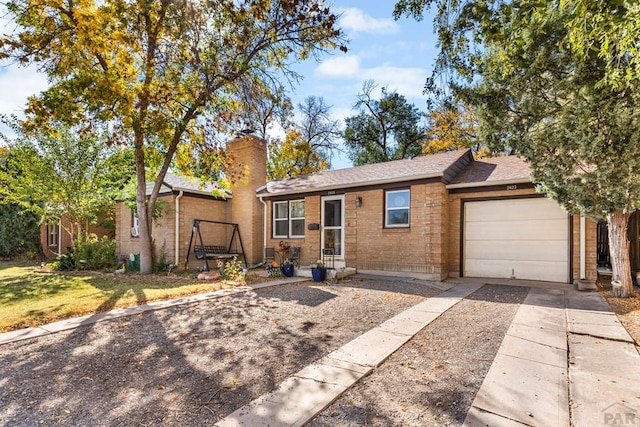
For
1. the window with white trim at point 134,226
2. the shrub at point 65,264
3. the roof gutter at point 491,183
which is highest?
the roof gutter at point 491,183

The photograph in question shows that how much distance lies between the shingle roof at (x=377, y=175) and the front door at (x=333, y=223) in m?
0.60

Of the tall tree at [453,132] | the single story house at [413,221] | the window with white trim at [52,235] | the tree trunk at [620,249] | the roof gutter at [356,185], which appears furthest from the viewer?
the tall tree at [453,132]

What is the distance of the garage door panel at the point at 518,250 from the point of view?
9.02m

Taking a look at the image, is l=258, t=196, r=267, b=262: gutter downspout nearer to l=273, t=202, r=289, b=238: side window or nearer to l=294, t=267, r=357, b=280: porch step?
l=273, t=202, r=289, b=238: side window

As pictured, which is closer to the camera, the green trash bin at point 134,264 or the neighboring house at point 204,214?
the green trash bin at point 134,264

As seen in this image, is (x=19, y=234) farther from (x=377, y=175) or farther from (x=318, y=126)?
(x=377, y=175)

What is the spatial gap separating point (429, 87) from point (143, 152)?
32.5 ft

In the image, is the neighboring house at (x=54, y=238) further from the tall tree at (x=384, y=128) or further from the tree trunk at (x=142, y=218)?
the tall tree at (x=384, y=128)

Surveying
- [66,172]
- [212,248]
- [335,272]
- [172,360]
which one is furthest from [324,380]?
[66,172]

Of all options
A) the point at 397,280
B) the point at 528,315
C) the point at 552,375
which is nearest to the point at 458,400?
the point at 552,375

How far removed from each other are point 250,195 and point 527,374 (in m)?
11.8

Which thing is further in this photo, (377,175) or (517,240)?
(377,175)

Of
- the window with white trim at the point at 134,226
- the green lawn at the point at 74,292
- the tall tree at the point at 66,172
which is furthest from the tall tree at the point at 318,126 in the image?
the green lawn at the point at 74,292

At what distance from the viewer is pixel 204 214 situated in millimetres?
13539
